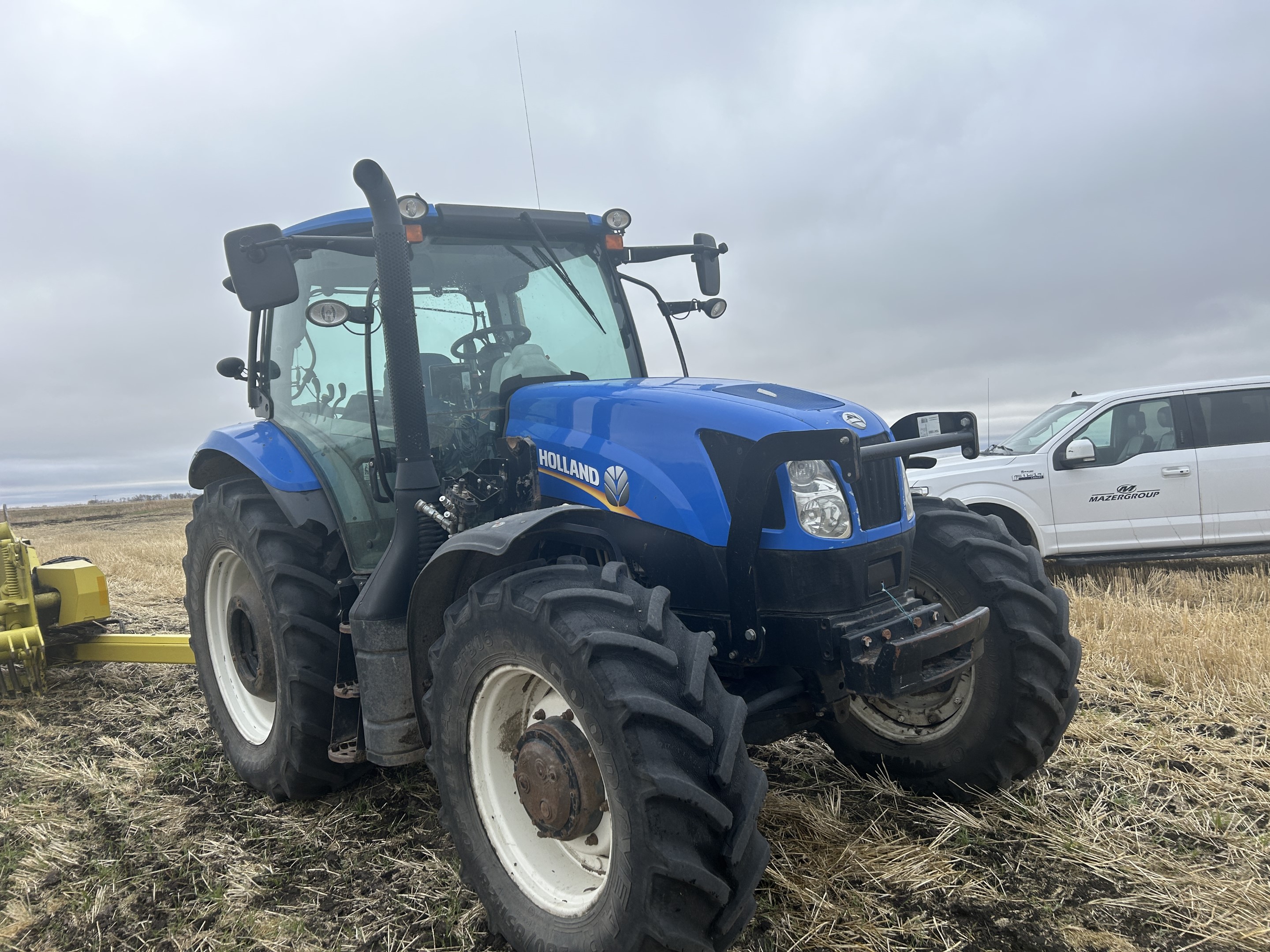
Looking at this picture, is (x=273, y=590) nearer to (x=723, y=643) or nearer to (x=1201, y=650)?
(x=723, y=643)

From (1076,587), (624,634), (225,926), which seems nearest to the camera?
(624,634)

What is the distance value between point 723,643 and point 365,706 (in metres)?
1.26

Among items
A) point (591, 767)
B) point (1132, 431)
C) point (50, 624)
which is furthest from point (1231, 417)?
point (50, 624)

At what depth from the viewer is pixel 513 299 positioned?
3.60m

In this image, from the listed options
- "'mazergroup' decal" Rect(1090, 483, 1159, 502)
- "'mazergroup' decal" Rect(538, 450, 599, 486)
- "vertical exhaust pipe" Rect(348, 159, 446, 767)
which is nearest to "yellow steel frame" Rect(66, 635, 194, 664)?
"vertical exhaust pipe" Rect(348, 159, 446, 767)

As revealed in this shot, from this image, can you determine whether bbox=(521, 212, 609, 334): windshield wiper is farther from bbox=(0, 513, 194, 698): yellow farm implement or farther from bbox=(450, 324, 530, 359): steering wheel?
bbox=(0, 513, 194, 698): yellow farm implement

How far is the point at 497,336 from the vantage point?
11.6 ft

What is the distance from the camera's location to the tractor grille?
281 cm

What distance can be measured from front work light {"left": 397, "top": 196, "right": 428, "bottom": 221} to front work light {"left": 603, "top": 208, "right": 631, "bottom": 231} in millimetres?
906

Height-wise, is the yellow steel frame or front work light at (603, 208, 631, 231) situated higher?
front work light at (603, 208, 631, 231)

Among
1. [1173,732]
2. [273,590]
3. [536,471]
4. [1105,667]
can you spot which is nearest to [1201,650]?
[1105,667]

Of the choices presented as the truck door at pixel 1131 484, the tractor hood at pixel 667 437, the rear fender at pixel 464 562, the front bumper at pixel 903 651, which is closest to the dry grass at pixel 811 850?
the front bumper at pixel 903 651

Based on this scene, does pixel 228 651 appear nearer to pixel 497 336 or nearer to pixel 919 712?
pixel 497 336

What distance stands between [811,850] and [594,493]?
1407 mm
